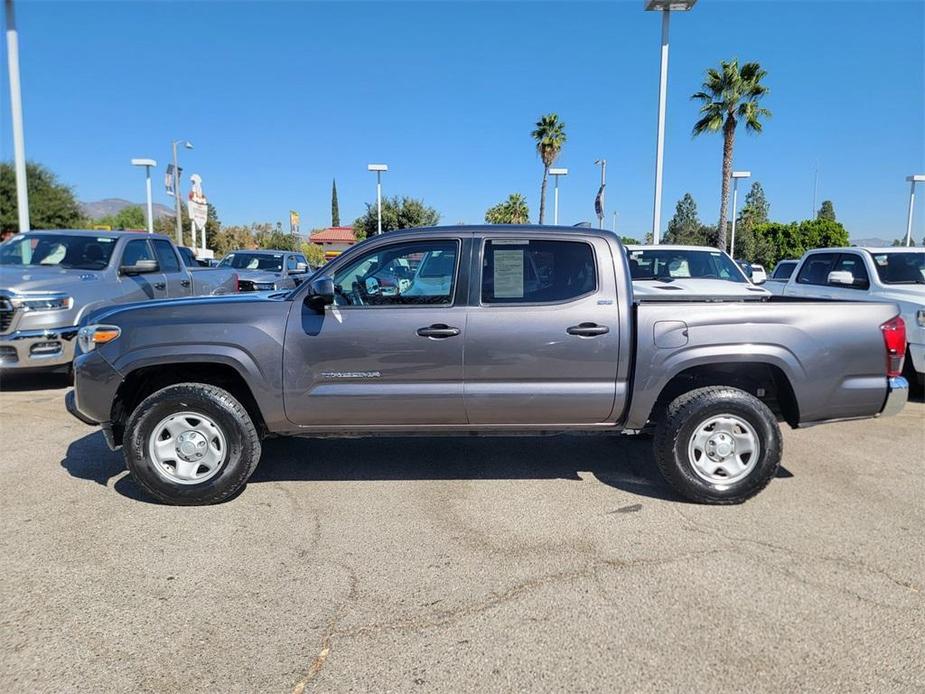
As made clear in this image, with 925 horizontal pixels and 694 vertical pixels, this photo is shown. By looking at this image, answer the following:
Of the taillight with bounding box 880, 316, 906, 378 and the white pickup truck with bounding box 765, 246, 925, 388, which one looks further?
the white pickup truck with bounding box 765, 246, 925, 388

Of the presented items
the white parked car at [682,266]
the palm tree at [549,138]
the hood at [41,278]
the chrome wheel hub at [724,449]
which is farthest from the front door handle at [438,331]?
the palm tree at [549,138]

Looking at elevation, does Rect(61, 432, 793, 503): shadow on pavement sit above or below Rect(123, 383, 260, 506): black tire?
below

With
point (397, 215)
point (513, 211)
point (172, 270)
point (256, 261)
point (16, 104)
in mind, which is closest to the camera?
point (172, 270)

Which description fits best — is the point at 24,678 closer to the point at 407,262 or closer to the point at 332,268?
the point at 332,268

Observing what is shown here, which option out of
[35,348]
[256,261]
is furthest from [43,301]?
[256,261]

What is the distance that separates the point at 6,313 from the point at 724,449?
767cm

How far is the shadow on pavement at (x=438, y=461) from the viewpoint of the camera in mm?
4773

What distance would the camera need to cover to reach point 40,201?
37969 mm

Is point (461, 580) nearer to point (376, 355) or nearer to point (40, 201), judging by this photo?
point (376, 355)

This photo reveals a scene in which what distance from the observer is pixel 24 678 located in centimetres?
248

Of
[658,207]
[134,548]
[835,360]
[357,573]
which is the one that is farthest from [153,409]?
[658,207]

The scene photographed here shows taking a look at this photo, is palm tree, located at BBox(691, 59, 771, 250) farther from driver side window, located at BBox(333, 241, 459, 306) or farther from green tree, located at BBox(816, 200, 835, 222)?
green tree, located at BBox(816, 200, 835, 222)

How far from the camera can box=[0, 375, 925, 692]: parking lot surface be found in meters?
2.56

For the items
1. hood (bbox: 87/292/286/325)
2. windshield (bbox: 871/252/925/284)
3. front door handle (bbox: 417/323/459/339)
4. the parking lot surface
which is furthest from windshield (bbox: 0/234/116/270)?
windshield (bbox: 871/252/925/284)
